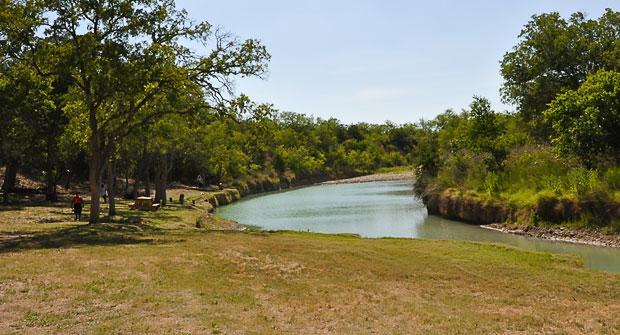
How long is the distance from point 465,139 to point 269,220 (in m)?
20.9

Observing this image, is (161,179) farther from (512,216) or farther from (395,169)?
(395,169)

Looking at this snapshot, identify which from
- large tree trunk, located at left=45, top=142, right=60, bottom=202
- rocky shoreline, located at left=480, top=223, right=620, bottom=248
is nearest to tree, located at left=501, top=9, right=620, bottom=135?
rocky shoreline, located at left=480, top=223, right=620, bottom=248

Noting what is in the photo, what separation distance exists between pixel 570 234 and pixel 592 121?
8424 mm

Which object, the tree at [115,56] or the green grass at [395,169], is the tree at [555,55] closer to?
the tree at [115,56]

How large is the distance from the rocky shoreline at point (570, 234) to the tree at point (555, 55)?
22.1 meters

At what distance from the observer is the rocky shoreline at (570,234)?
102ft

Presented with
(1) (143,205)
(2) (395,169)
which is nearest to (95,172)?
(1) (143,205)

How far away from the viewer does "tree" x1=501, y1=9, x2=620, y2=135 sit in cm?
5381

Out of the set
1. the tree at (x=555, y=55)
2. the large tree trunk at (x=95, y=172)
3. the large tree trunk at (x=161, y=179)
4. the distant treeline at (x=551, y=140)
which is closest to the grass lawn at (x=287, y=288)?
the large tree trunk at (x=95, y=172)

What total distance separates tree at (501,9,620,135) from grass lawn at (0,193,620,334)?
36561 mm

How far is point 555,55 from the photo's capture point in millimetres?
54125

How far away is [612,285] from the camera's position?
17.4 meters

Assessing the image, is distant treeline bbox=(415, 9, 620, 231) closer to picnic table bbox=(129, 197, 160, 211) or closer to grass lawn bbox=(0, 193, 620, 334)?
grass lawn bbox=(0, 193, 620, 334)

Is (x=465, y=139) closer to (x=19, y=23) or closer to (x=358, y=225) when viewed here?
(x=358, y=225)
